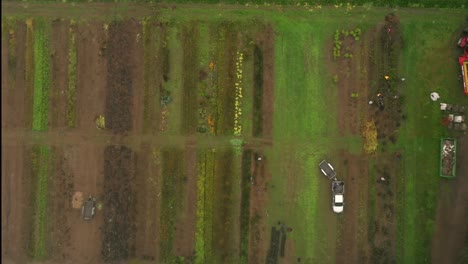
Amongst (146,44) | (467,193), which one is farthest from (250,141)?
(467,193)

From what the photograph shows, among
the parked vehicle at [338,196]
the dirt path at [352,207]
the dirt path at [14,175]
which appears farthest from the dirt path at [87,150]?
the dirt path at [352,207]

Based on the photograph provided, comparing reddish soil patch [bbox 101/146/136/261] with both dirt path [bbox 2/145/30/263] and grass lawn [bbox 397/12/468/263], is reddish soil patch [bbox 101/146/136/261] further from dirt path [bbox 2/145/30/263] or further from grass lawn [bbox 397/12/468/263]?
grass lawn [bbox 397/12/468/263]

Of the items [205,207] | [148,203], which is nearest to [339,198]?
[205,207]

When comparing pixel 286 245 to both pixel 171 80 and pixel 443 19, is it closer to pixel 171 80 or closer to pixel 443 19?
pixel 171 80

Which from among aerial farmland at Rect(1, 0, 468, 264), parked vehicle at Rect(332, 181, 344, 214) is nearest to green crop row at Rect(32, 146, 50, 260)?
aerial farmland at Rect(1, 0, 468, 264)

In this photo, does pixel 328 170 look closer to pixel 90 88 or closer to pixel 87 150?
pixel 87 150

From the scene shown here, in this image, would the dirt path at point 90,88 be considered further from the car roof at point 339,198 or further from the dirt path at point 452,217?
the dirt path at point 452,217
